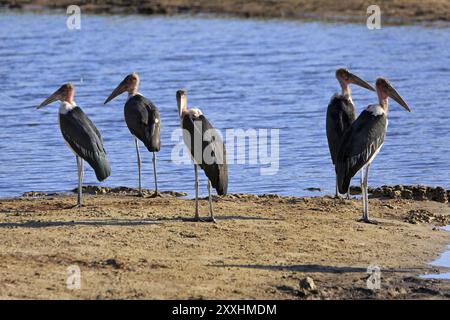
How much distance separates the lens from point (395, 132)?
59.0 feet

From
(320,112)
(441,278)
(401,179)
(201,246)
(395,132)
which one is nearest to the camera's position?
(441,278)

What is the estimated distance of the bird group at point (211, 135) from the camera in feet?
38.0

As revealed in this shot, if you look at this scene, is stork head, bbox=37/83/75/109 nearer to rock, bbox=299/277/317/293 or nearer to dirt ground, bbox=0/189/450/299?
dirt ground, bbox=0/189/450/299

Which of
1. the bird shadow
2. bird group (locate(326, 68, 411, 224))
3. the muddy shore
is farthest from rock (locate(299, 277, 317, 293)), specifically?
the muddy shore

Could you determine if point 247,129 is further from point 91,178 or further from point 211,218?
point 211,218

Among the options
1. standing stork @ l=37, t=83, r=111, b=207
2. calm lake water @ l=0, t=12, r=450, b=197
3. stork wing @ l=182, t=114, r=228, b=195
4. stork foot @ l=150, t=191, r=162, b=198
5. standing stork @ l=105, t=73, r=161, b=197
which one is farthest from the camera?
calm lake water @ l=0, t=12, r=450, b=197

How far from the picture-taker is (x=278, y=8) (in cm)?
3075

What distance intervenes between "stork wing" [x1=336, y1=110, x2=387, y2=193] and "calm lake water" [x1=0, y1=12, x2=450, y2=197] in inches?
84.6

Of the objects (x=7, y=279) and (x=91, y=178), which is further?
(x=91, y=178)

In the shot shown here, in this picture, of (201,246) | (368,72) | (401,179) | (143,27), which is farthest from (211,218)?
(143,27)

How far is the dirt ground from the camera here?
9.13m

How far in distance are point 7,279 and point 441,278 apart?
3603mm

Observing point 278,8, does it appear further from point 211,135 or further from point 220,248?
point 220,248

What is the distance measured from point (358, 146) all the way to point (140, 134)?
3.04 meters
